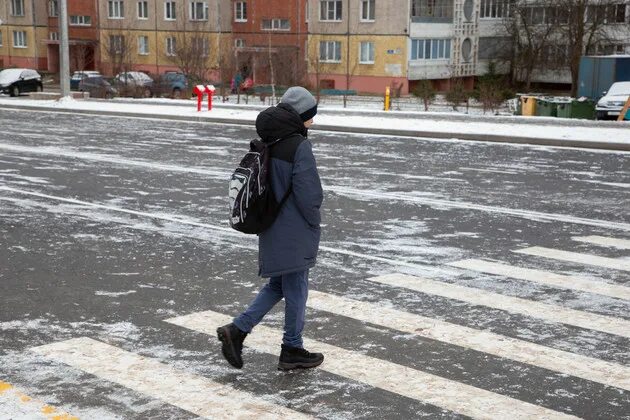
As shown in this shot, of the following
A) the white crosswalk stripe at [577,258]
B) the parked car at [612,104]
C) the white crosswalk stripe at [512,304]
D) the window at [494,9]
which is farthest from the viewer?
the window at [494,9]

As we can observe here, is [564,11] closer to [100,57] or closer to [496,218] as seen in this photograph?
[100,57]

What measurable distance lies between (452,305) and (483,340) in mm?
970

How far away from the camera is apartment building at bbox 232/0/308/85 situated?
60750mm

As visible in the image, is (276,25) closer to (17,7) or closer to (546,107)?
(17,7)

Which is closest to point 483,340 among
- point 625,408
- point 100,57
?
point 625,408

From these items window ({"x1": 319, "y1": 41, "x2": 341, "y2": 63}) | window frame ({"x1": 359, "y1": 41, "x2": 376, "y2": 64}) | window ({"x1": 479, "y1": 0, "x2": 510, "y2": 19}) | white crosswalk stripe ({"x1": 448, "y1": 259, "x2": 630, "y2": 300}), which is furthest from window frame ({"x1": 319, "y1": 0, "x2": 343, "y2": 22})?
white crosswalk stripe ({"x1": 448, "y1": 259, "x2": 630, "y2": 300})

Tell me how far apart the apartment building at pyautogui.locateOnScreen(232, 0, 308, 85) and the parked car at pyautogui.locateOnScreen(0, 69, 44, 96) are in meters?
15.0

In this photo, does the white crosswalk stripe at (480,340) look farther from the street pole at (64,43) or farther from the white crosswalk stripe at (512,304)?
the street pole at (64,43)

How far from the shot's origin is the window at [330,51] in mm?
60312

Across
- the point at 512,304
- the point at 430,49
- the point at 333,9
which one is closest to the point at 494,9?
the point at 430,49

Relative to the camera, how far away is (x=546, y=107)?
31844 millimetres

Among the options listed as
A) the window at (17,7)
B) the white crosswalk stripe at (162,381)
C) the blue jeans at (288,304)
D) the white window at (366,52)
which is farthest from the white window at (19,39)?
the blue jeans at (288,304)

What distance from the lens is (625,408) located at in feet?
17.8

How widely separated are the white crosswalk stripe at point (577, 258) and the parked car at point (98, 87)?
33.8 metres
